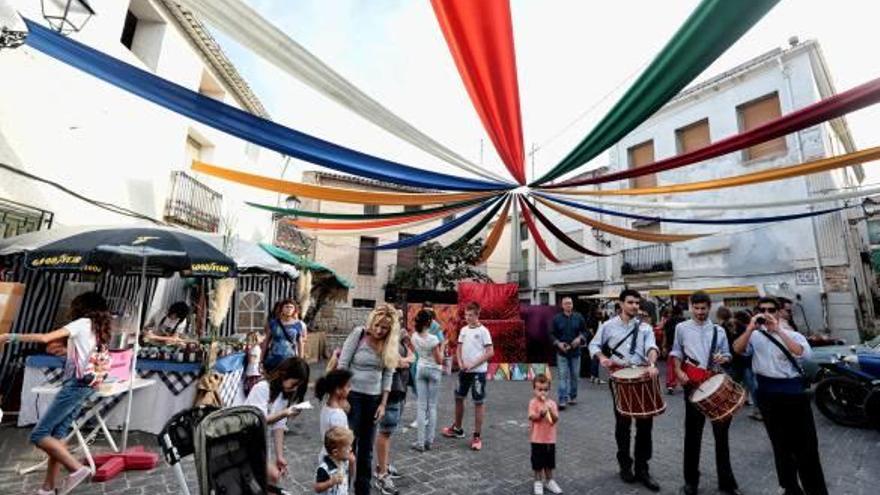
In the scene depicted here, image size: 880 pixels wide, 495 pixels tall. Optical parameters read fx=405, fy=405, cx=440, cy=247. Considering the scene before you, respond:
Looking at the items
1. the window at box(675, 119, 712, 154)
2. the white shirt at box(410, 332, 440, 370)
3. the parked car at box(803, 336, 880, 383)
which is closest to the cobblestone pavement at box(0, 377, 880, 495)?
the parked car at box(803, 336, 880, 383)

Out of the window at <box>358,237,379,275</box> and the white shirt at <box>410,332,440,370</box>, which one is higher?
the window at <box>358,237,379,275</box>

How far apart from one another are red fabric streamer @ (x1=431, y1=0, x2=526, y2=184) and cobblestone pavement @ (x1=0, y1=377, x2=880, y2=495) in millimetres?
3274

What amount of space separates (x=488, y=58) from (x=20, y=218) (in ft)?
22.3

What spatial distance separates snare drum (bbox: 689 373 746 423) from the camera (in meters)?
3.39

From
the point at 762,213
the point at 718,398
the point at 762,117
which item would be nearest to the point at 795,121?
the point at 718,398

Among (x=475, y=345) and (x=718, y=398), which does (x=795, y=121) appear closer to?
(x=718, y=398)

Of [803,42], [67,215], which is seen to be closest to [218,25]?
[67,215]

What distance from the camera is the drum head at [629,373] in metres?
3.68

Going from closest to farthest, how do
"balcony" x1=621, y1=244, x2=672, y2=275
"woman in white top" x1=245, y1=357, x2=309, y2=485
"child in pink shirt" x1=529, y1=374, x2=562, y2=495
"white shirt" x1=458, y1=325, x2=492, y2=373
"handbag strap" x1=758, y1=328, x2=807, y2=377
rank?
"woman in white top" x1=245, y1=357, x2=309, y2=485, "handbag strap" x1=758, y1=328, x2=807, y2=377, "child in pink shirt" x1=529, y1=374, x2=562, y2=495, "white shirt" x1=458, y1=325, x2=492, y2=373, "balcony" x1=621, y1=244, x2=672, y2=275

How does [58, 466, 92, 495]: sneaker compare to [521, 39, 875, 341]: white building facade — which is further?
[521, 39, 875, 341]: white building facade

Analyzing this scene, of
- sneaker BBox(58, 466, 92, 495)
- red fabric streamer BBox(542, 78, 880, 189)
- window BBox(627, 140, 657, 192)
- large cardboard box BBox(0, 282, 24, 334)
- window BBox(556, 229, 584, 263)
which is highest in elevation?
window BBox(627, 140, 657, 192)

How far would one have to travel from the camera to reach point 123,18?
704 cm

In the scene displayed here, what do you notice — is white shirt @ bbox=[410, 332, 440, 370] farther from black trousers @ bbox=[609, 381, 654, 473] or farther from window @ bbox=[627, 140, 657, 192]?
window @ bbox=[627, 140, 657, 192]

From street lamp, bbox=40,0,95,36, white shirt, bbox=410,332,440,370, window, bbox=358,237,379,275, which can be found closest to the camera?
white shirt, bbox=410,332,440,370
